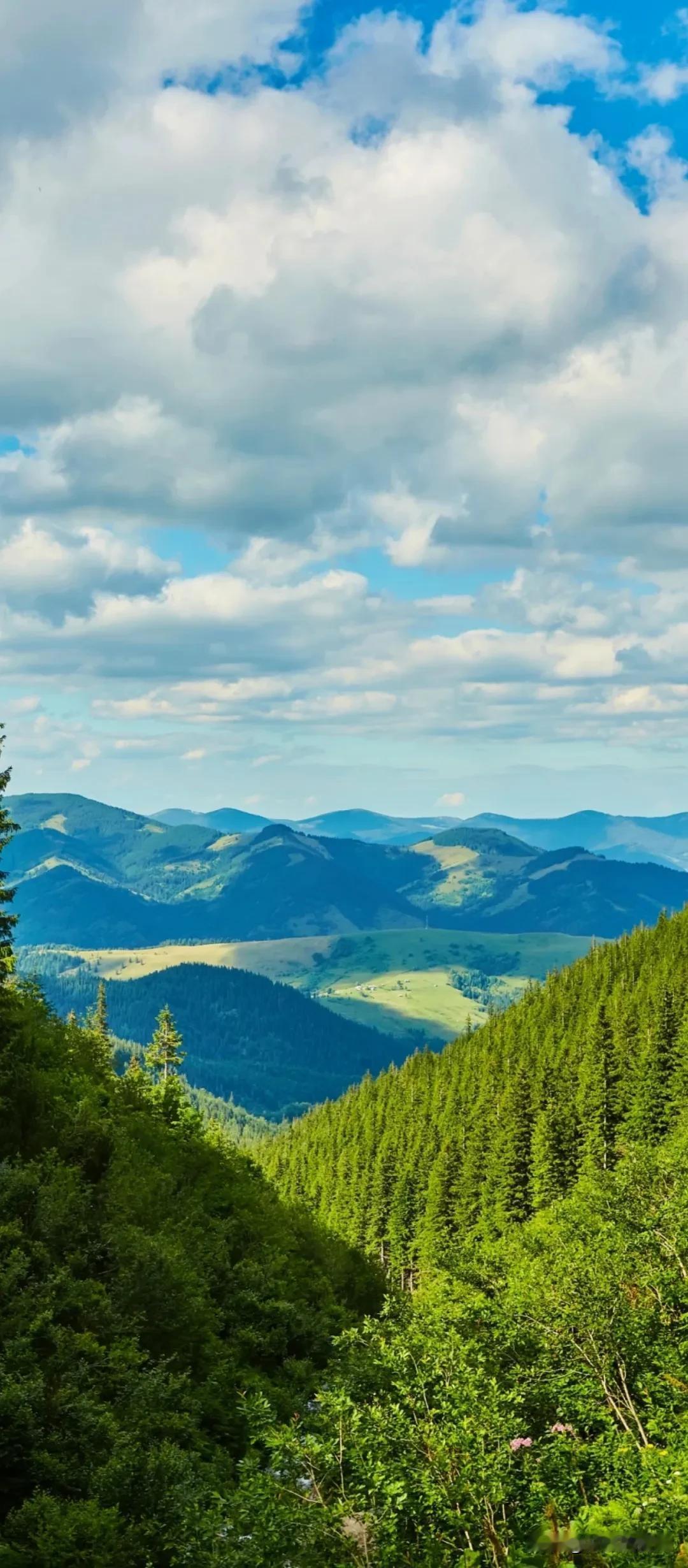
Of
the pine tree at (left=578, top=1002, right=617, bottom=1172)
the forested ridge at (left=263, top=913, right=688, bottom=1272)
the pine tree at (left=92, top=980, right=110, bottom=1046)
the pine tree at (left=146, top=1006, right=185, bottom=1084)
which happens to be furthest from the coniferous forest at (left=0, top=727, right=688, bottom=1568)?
the pine tree at (left=578, top=1002, right=617, bottom=1172)

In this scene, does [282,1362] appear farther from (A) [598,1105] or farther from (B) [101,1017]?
(A) [598,1105]

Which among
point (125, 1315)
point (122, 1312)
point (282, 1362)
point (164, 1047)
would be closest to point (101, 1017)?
point (164, 1047)

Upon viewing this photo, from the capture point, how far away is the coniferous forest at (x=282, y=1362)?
72.6 feet

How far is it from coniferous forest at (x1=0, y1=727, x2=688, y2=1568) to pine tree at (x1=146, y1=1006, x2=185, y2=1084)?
10.7 metres

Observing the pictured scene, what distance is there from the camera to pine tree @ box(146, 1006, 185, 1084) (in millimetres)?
105875

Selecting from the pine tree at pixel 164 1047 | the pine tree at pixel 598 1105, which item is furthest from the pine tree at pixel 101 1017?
the pine tree at pixel 598 1105

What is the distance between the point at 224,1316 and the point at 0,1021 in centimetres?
2056

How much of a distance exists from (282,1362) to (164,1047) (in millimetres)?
58538

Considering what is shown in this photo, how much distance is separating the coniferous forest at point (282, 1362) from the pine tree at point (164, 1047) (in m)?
10.7

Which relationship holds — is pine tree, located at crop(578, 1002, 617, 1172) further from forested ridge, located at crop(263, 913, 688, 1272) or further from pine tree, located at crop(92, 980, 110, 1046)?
pine tree, located at crop(92, 980, 110, 1046)

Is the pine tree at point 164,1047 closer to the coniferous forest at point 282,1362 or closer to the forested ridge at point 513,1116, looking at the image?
the coniferous forest at point 282,1362

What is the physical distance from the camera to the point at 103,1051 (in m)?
83.2

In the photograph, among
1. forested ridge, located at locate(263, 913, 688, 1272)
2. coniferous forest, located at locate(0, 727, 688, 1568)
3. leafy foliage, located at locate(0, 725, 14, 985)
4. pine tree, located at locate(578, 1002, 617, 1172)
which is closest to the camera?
coniferous forest, located at locate(0, 727, 688, 1568)

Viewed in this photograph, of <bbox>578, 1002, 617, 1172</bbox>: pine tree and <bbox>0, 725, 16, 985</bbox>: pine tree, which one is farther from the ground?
<bbox>0, 725, 16, 985</bbox>: pine tree
